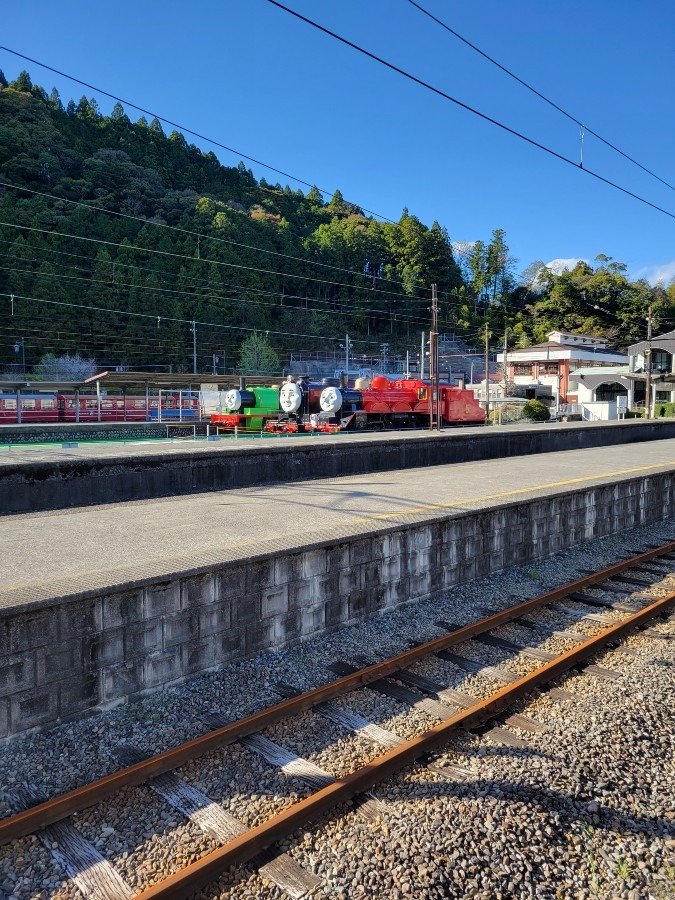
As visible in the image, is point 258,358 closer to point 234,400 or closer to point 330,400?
point 234,400

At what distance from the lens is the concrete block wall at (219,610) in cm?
422

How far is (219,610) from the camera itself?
17.6 feet

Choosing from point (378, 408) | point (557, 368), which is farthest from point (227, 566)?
point (557, 368)

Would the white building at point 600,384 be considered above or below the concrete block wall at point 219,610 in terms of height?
above

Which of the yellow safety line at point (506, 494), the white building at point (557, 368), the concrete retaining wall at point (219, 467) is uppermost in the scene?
the white building at point (557, 368)

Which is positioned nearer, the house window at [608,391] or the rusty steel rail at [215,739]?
the rusty steel rail at [215,739]

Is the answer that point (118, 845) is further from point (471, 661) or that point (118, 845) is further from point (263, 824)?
point (471, 661)

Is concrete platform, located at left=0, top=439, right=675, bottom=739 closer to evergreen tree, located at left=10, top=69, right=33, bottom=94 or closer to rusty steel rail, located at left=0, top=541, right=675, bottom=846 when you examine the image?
rusty steel rail, located at left=0, top=541, right=675, bottom=846

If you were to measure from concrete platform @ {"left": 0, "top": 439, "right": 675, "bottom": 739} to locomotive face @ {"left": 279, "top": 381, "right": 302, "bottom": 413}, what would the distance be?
48.6 feet

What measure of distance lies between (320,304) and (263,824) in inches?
4158

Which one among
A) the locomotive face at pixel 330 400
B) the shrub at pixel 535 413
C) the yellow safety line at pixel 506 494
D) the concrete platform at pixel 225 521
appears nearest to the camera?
the concrete platform at pixel 225 521

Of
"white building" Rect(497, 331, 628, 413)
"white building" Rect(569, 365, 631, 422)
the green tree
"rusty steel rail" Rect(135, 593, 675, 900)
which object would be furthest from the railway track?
the green tree

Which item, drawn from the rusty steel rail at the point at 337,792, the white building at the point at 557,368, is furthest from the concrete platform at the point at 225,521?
the white building at the point at 557,368

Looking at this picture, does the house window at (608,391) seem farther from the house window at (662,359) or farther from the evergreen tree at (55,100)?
the evergreen tree at (55,100)
